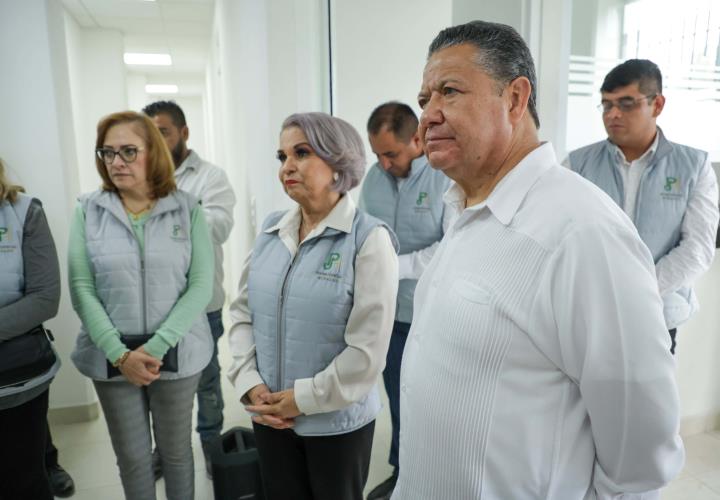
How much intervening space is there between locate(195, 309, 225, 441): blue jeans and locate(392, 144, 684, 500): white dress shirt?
5.89 feet

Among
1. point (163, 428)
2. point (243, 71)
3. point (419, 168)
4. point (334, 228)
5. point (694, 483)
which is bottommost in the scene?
point (694, 483)

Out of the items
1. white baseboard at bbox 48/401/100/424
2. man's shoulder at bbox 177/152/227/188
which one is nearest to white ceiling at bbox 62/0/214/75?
man's shoulder at bbox 177/152/227/188

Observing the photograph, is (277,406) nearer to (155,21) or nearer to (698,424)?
(698,424)

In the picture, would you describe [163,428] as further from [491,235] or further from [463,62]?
[463,62]

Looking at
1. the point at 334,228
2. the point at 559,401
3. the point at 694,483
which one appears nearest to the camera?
the point at 559,401

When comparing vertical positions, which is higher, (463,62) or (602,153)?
(463,62)

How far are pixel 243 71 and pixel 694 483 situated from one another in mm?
3228

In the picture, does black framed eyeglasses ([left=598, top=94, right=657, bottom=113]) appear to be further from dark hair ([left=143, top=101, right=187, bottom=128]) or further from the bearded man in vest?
dark hair ([left=143, top=101, right=187, bottom=128])

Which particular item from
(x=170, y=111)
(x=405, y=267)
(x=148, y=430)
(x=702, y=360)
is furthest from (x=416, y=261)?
(x=702, y=360)

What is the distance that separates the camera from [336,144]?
1487 millimetres

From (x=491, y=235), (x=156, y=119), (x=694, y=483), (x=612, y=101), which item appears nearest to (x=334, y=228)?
(x=491, y=235)

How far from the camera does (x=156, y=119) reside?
2.57 m

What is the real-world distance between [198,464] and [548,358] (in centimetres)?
224

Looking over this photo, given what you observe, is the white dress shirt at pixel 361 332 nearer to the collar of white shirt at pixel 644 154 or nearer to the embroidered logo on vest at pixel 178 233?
the embroidered logo on vest at pixel 178 233
